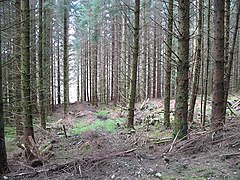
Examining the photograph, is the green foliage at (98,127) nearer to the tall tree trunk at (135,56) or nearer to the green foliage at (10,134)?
the tall tree trunk at (135,56)

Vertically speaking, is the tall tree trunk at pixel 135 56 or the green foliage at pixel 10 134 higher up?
the tall tree trunk at pixel 135 56

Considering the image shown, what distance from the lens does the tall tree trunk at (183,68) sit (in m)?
5.73

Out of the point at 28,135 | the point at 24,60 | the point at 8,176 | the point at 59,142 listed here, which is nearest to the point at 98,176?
the point at 8,176

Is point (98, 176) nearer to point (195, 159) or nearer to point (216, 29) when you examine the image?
point (195, 159)

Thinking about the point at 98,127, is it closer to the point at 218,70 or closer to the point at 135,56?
the point at 135,56

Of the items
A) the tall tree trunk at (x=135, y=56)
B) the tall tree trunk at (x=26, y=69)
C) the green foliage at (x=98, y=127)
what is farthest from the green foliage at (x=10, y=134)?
the tall tree trunk at (x=135, y=56)

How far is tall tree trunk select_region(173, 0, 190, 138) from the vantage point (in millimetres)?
5727

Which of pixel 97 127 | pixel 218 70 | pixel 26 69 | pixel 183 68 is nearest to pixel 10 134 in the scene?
pixel 97 127

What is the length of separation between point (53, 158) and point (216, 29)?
18.3 feet

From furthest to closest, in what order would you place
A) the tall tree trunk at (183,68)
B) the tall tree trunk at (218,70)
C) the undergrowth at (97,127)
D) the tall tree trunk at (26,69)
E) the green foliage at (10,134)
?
the undergrowth at (97,127), the green foliage at (10,134), the tall tree trunk at (26,69), the tall tree trunk at (218,70), the tall tree trunk at (183,68)

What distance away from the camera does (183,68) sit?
5.71 m

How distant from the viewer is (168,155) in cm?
530

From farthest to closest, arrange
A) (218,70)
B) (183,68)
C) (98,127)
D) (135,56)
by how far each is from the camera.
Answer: (98,127)
(135,56)
(218,70)
(183,68)

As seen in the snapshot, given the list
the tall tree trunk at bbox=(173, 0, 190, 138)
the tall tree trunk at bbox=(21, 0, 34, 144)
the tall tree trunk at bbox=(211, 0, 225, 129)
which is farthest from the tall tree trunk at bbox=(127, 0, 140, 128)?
the tall tree trunk at bbox=(173, 0, 190, 138)
